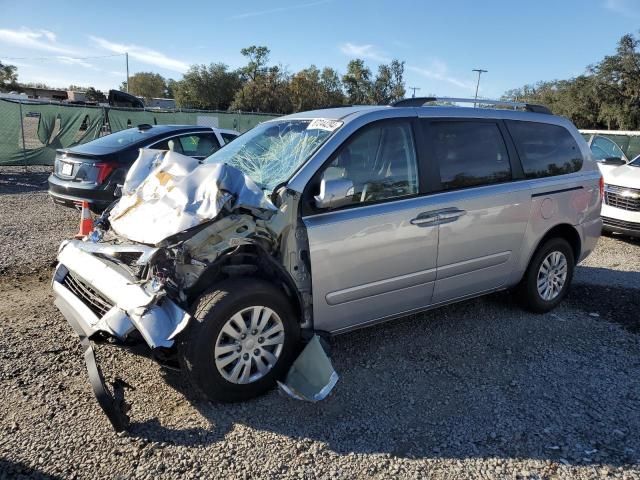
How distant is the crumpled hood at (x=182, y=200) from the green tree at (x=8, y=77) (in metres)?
91.1

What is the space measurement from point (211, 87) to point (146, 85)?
32560mm

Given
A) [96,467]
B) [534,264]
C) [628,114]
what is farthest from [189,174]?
[628,114]

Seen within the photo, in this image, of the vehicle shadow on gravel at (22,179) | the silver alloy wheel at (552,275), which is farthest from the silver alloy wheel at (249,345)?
the vehicle shadow on gravel at (22,179)

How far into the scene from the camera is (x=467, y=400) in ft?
11.0

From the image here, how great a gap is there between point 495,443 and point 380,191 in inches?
71.1

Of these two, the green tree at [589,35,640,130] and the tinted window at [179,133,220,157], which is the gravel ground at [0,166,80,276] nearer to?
the tinted window at [179,133,220,157]

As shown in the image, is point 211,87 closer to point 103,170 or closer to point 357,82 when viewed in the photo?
point 357,82

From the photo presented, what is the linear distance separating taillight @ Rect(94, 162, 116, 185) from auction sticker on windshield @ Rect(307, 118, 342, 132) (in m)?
4.11

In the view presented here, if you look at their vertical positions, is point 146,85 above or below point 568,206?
above

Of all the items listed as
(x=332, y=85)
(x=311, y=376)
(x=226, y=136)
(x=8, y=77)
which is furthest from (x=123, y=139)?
(x=8, y=77)

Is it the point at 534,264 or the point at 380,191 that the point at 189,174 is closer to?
the point at 380,191

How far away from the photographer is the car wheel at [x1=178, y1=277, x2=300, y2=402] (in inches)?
116

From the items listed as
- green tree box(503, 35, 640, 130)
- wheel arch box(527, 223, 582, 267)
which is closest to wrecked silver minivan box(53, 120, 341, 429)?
wheel arch box(527, 223, 582, 267)

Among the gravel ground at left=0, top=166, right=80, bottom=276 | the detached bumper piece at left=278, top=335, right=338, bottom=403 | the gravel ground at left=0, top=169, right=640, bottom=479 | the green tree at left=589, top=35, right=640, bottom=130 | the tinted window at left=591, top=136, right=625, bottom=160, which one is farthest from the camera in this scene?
the green tree at left=589, top=35, right=640, bottom=130
